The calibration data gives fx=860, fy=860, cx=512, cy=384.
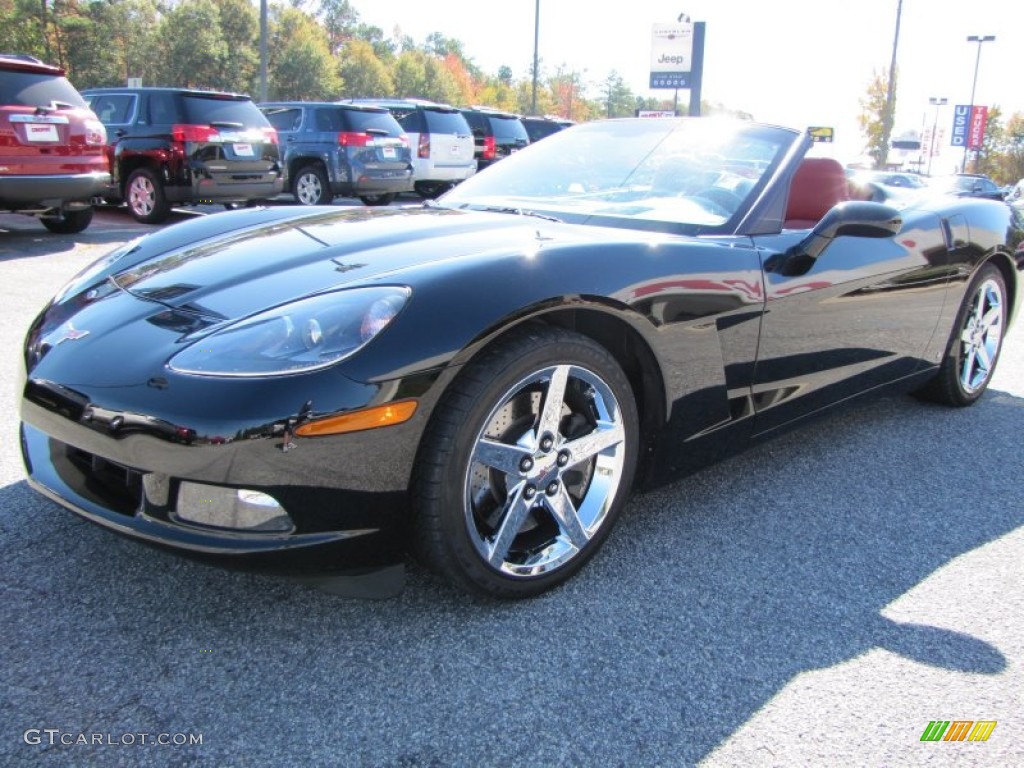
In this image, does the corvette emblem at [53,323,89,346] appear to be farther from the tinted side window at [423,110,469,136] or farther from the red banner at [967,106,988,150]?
the red banner at [967,106,988,150]

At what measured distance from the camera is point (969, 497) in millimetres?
3113

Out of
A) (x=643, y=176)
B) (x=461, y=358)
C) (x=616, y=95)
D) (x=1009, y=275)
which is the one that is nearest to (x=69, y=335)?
(x=461, y=358)

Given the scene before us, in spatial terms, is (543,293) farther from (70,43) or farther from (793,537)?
(70,43)

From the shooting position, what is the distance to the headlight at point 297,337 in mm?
1850

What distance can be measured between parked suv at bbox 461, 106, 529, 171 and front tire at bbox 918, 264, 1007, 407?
13.5 m

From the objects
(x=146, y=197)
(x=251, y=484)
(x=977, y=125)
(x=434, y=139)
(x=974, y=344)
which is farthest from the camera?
(x=977, y=125)

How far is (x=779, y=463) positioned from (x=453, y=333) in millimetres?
1869

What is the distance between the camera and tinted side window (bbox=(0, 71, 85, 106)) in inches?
293

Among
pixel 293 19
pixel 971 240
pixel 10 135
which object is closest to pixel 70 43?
pixel 293 19

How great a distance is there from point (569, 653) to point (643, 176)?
1.75m

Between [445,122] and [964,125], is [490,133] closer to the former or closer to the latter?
[445,122]

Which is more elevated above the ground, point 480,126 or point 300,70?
point 300,70

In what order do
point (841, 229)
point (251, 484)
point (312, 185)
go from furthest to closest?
point (312, 185), point (841, 229), point (251, 484)

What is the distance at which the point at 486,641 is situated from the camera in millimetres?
2070
